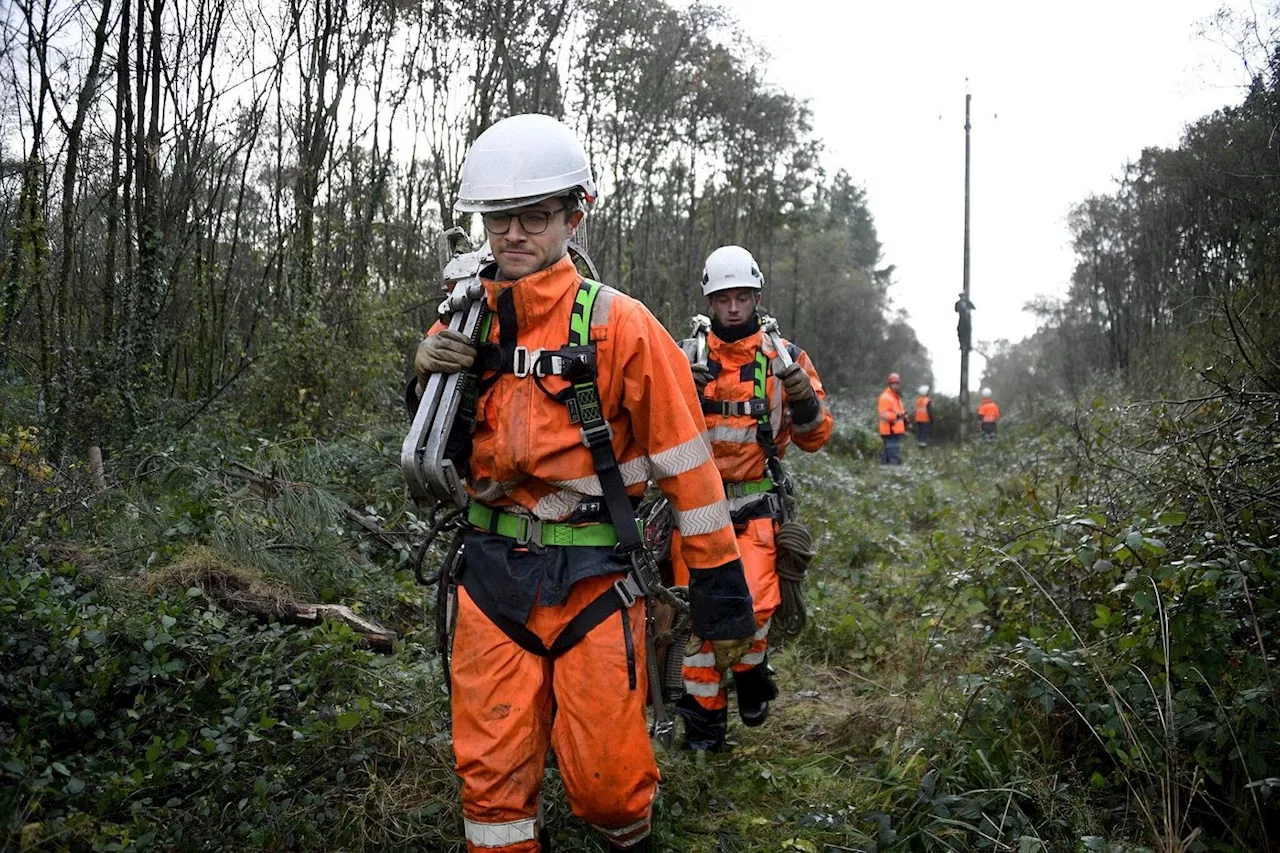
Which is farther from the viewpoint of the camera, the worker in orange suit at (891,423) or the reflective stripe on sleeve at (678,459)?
the worker in orange suit at (891,423)

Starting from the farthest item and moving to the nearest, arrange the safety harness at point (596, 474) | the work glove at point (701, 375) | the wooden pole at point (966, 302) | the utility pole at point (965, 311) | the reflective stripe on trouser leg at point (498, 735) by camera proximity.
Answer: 1. the wooden pole at point (966, 302)
2. the utility pole at point (965, 311)
3. the work glove at point (701, 375)
4. the safety harness at point (596, 474)
5. the reflective stripe on trouser leg at point (498, 735)

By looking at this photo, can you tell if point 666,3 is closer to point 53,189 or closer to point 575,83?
point 575,83

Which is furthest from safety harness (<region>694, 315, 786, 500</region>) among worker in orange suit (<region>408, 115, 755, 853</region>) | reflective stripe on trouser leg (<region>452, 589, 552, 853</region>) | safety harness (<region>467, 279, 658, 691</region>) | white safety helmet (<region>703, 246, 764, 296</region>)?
reflective stripe on trouser leg (<region>452, 589, 552, 853</region>)

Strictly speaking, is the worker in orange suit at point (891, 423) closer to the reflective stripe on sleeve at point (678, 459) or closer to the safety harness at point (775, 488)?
the safety harness at point (775, 488)

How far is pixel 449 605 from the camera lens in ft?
10.9

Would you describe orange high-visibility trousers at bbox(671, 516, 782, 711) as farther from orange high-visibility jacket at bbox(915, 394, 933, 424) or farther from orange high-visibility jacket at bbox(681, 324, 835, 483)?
orange high-visibility jacket at bbox(915, 394, 933, 424)

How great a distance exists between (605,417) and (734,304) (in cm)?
244

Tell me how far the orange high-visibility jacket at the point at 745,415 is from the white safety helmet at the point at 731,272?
0.27 metres

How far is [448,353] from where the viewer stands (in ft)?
9.71

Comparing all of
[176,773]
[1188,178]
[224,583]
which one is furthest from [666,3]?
[176,773]

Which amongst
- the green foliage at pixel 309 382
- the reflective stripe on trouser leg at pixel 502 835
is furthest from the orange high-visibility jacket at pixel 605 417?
the green foliage at pixel 309 382

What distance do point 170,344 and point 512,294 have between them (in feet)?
24.0

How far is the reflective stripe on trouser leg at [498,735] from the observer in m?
2.79

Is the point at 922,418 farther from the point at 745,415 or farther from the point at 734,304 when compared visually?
the point at 745,415
